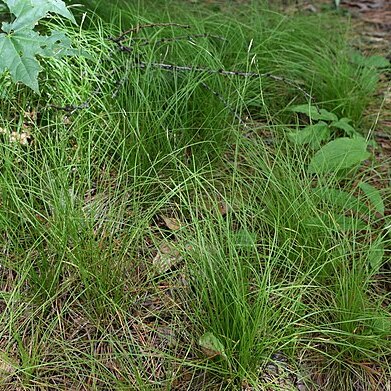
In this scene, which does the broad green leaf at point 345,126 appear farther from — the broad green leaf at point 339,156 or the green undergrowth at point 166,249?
the broad green leaf at point 339,156

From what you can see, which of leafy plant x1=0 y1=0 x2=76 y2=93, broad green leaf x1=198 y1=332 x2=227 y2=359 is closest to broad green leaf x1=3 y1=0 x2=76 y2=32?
leafy plant x1=0 y1=0 x2=76 y2=93

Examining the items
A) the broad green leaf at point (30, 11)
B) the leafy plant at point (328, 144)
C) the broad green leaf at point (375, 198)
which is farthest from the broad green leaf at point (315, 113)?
the broad green leaf at point (30, 11)

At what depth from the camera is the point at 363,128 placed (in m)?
2.70

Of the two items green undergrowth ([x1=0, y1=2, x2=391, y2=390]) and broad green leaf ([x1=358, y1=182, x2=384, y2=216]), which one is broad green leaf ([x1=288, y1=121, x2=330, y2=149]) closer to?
green undergrowth ([x1=0, y1=2, x2=391, y2=390])

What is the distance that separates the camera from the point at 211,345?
167cm

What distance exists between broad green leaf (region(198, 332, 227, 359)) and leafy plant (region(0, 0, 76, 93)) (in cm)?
86

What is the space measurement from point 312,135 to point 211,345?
1021 millimetres

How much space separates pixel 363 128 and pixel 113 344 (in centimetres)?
157

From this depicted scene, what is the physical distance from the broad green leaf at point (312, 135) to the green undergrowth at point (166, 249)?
40mm

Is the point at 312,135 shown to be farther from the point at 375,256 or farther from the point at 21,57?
the point at 21,57

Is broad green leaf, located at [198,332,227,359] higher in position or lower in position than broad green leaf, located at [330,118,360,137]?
lower

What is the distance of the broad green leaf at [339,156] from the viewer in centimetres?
212

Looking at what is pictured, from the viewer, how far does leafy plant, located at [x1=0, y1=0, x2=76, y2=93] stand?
70.6 inches

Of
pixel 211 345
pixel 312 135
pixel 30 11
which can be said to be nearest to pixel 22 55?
pixel 30 11
